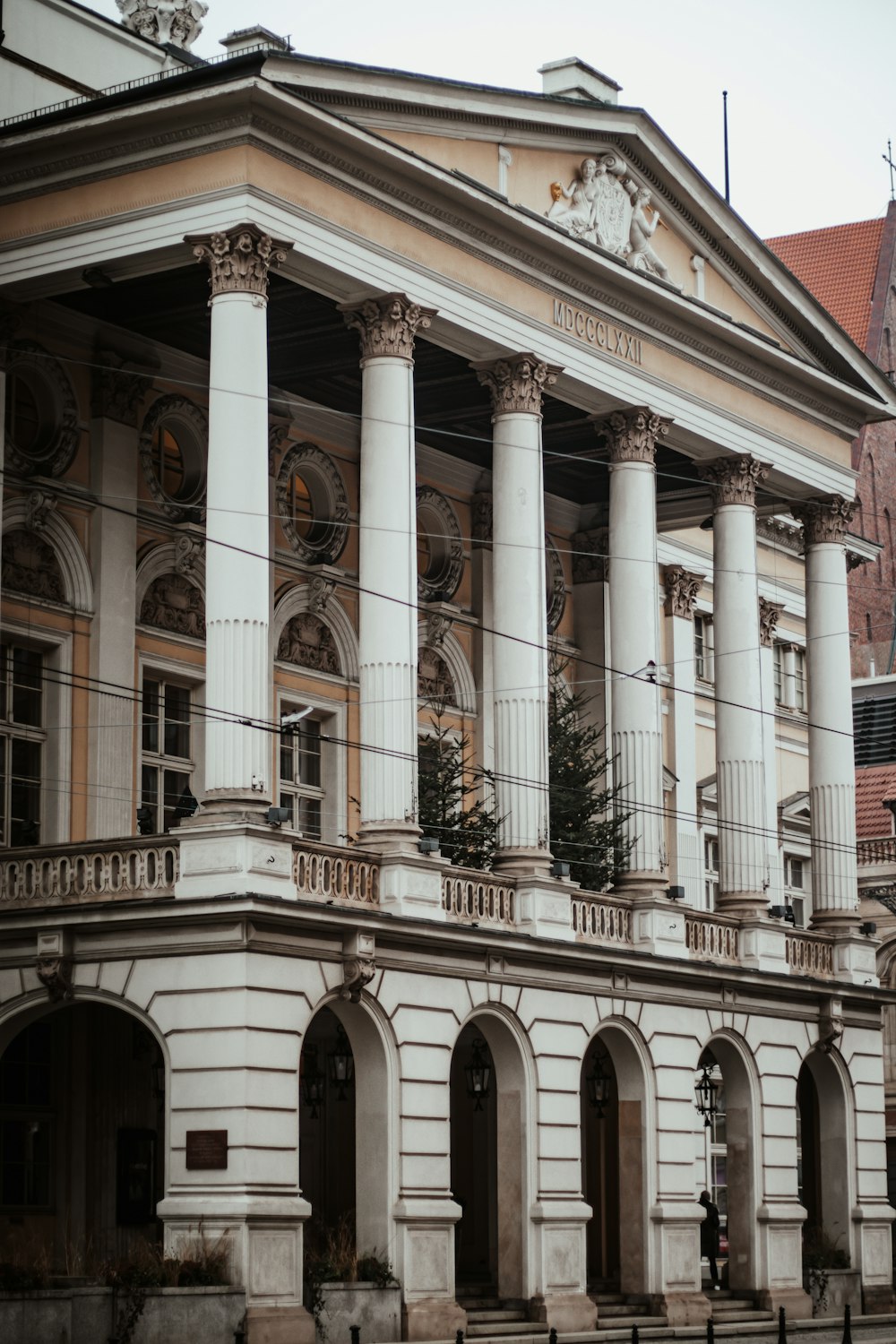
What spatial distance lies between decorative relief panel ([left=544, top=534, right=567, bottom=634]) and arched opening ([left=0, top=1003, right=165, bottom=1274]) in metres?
16.5

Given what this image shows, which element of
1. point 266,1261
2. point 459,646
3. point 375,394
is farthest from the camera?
point 459,646

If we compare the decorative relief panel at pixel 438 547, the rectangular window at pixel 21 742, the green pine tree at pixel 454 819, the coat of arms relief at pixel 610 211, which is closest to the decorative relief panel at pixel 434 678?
the decorative relief panel at pixel 438 547

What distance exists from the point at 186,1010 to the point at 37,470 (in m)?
10.1

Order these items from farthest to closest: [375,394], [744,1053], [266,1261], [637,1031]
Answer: [744,1053] < [637,1031] < [375,394] < [266,1261]

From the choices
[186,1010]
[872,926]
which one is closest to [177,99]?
[186,1010]

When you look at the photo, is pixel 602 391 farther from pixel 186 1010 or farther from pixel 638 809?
pixel 186 1010

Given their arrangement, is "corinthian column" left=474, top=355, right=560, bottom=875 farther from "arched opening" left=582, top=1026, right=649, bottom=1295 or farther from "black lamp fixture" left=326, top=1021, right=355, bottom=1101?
"arched opening" left=582, top=1026, right=649, bottom=1295

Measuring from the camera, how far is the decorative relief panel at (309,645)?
4450cm

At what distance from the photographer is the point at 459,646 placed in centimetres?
4931

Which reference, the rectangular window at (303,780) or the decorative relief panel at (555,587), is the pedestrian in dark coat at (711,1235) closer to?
the rectangular window at (303,780)

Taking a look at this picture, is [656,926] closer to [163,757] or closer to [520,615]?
[520,615]

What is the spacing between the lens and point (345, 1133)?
→ 43344 millimetres

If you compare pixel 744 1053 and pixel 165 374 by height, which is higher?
pixel 165 374

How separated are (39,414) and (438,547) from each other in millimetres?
11261
